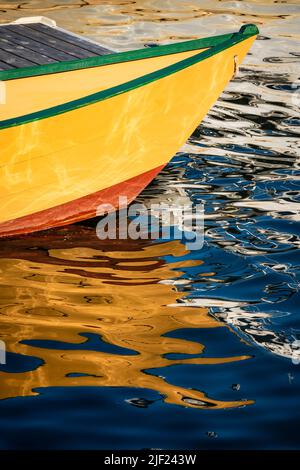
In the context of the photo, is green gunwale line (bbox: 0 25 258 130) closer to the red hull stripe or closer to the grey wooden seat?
the grey wooden seat

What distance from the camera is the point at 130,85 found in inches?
262

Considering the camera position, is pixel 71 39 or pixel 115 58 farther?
pixel 71 39

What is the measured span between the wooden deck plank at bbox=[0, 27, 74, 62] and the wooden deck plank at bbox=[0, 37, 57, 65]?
0.19ft

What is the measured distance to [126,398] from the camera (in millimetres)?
4527

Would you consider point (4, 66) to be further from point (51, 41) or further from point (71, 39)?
point (71, 39)

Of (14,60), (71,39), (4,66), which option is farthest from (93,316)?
(71,39)

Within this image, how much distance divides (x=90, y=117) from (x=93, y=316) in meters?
1.79

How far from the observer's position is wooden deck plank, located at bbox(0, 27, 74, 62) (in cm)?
736

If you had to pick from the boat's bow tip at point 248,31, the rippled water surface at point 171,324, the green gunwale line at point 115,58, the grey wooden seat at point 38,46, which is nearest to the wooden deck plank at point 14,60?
the grey wooden seat at point 38,46

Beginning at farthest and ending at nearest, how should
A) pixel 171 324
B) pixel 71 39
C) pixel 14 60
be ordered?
pixel 71 39
pixel 14 60
pixel 171 324

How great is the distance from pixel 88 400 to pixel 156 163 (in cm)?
330

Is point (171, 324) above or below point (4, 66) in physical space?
below

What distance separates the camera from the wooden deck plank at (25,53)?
23.6 feet

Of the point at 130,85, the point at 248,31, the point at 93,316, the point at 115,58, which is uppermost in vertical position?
the point at 248,31
